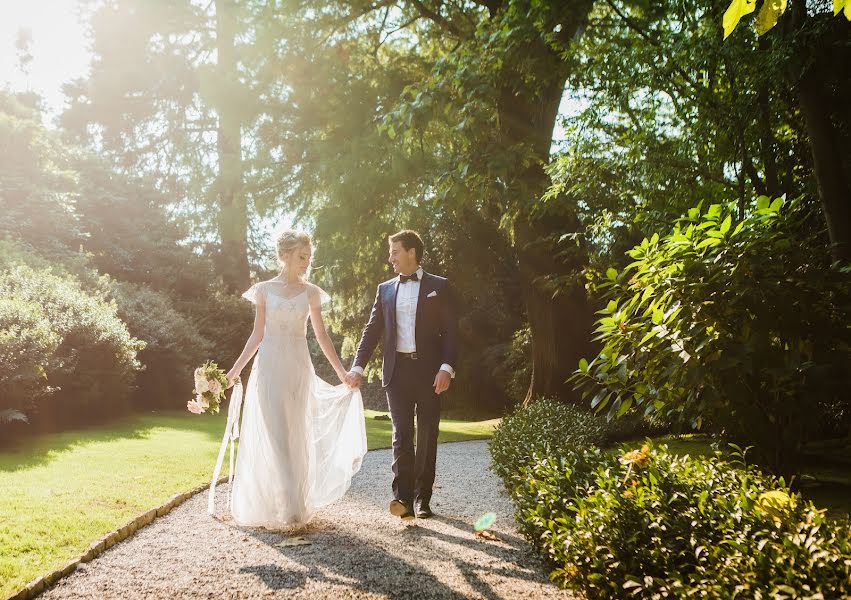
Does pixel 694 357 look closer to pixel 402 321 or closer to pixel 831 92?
pixel 402 321

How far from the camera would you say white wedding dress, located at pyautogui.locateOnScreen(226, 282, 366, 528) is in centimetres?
509

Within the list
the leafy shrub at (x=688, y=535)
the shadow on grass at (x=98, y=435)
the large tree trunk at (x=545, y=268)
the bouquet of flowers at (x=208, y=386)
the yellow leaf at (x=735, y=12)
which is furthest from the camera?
the large tree trunk at (x=545, y=268)

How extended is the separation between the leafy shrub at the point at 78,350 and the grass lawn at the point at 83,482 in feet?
2.38

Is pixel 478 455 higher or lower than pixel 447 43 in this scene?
lower

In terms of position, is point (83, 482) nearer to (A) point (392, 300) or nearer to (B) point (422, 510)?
(B) point (422, 510)

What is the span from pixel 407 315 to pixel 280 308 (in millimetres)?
1004

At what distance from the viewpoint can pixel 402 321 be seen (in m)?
5.42

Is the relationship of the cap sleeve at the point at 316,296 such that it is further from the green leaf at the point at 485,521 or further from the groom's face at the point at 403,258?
the green leaf at the point at 485,521

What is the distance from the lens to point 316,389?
18.2 ft

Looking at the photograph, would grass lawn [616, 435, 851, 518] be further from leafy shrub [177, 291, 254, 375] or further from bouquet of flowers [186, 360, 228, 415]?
leafy shrub [177, 291, 254, 375]

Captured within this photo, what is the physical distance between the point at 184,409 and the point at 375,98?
8.82m

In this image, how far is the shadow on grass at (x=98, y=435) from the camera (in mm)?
8477

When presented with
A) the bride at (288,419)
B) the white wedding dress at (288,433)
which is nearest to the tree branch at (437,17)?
the bride at (288,419)

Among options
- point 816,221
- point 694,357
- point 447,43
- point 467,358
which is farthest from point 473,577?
point 467,358
